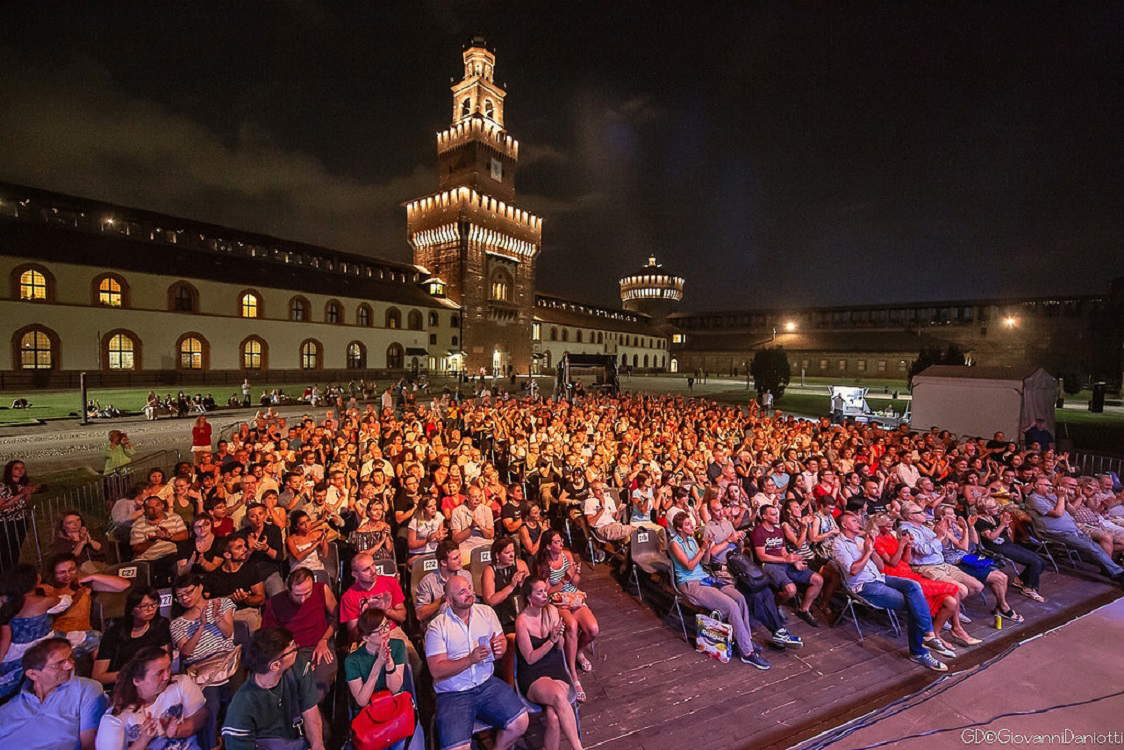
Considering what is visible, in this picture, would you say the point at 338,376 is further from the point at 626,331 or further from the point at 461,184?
the point at 626,331

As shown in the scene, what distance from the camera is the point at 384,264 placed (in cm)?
4422

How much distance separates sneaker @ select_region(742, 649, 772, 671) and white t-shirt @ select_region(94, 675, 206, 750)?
14.6 ft

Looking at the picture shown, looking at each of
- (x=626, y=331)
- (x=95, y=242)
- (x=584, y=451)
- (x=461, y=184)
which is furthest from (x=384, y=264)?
(x=584, y=451)

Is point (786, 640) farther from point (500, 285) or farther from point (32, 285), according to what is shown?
point (500, 285)

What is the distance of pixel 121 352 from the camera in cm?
2552

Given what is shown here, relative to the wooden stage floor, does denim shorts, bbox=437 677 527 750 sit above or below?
above

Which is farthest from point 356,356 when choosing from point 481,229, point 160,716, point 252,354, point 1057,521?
point 1057,521

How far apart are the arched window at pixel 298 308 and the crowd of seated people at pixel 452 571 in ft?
86.7

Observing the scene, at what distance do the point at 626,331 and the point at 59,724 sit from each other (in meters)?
67.6

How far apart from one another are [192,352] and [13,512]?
2620 centimetres

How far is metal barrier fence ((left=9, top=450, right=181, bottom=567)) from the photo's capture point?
698 cm

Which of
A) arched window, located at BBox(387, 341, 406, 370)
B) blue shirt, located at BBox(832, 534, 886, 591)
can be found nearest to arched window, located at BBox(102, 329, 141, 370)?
arched window, located at BBox(387, 341, 406, 370)

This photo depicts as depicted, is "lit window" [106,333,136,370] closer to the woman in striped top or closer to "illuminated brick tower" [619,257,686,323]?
the woman in striped top

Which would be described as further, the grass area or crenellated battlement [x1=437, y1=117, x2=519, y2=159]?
crenellated battlement [x1=437, y1=117, x2=519, y2=159]
